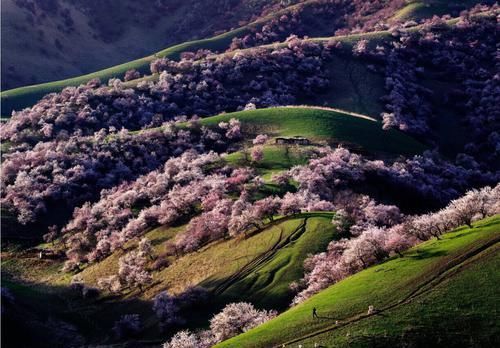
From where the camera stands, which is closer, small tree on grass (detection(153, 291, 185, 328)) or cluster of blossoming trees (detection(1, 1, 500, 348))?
small tree on grass (detection(153, 291, 185, 328))

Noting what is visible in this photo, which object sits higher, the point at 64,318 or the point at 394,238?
the point at 64,318

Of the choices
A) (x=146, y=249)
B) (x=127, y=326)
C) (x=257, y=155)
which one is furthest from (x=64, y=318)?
(x=257, y=155)

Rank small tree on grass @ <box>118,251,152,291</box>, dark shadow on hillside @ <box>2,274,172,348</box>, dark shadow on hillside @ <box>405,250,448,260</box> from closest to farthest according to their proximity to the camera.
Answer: dark shadow on hillside @ <box>405,250,448,260</box>, dark shadow on hillside @ <box>2,274,172,348</box>, small tree on grass @ <box>118,251,152,291</box>

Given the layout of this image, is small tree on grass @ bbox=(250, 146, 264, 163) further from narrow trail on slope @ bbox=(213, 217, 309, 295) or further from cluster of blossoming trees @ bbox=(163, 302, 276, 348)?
cluster of blossoming trees @ bbox=(163, 302, 276, 348)

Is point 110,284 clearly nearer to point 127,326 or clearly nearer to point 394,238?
point 127,326

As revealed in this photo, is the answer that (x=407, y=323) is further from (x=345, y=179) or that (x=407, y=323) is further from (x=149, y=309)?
(x=345, y=179)

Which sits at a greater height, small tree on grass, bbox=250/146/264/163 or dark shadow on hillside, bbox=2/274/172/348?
small tree on grass, bbox=250/146/264/163

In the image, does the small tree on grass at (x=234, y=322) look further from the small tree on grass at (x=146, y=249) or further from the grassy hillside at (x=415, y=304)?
the small tree on grass at (x=146, y=249)

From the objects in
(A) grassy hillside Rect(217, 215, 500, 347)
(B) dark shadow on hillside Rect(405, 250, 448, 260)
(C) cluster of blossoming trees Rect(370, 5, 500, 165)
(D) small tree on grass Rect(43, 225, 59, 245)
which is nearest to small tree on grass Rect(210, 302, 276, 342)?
(A) grassy hillside Rect(217, 215, 500, 347)
